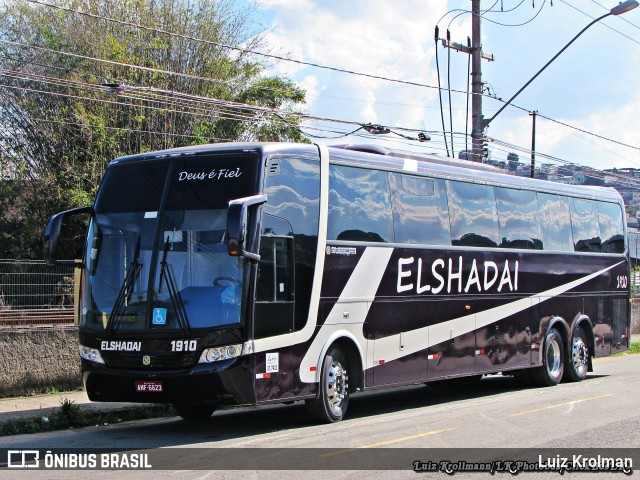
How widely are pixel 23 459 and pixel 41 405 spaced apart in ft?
17.0

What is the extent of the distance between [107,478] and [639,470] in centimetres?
518

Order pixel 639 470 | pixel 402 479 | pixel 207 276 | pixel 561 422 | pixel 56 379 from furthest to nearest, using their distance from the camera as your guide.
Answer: pixel 56 379, pixel 561 422, pixel 207 276, pixel 639 470, pixel 402 479

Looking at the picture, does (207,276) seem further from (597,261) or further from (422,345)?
(597,261)

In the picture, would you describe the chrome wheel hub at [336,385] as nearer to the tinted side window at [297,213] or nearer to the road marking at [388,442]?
the tinted side window at [297,213]

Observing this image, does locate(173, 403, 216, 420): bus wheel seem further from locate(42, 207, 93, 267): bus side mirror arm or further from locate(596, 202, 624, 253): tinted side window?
locate(596, 202, 624, 253): tinted side window

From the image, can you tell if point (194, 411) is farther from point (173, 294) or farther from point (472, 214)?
point (472, 214)

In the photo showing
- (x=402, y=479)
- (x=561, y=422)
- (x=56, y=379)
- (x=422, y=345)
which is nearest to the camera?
(x=402, y=479)

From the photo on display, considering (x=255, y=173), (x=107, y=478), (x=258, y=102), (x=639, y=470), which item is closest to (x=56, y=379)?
(x=255, y=173)

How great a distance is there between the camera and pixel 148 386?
11.2 meters

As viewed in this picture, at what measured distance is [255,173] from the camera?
11.5m

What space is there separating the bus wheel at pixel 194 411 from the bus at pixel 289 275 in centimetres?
5

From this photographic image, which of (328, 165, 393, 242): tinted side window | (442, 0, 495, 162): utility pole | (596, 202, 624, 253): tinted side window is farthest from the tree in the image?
(328, 165, 393, 242): tinted side window

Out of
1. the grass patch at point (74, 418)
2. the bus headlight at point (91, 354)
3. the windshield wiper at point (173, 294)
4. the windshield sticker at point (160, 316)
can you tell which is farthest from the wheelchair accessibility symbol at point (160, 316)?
the grass patch at point (74, 418)

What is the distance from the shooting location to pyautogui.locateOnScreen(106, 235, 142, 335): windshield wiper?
37.7 ft
